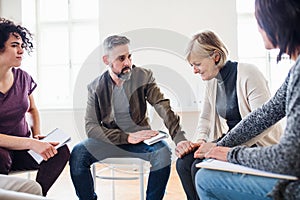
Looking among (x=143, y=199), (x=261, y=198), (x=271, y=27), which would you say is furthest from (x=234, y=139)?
(x=143, y=199)

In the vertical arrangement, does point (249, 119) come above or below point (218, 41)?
below

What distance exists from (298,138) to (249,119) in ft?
1.76

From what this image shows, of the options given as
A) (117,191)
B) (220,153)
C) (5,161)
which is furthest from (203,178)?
(117,191)

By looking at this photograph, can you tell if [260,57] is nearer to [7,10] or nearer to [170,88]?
[170,88]

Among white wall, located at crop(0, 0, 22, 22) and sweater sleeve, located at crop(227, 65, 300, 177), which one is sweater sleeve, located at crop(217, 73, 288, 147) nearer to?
sweater sleeve, located at crop(227, 65, 300, 177)

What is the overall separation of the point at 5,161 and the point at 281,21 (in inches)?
54.9

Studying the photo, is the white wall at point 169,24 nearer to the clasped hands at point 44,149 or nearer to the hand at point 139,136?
the hand at point 139,136

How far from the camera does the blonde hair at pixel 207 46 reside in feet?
5.80

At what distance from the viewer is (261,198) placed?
95 centimetres

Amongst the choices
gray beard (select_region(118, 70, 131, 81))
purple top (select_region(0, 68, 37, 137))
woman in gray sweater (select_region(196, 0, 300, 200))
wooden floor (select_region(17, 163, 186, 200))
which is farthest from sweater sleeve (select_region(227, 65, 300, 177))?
wooden floor (select_region(17, 163, 186, 200))

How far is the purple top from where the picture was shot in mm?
1815

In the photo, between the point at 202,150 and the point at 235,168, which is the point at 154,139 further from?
the point at 235,168

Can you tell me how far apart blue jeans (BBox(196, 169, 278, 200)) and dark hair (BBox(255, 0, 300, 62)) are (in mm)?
364

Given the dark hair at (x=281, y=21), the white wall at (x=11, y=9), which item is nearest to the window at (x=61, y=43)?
the white wall at (x=11, y=9)
